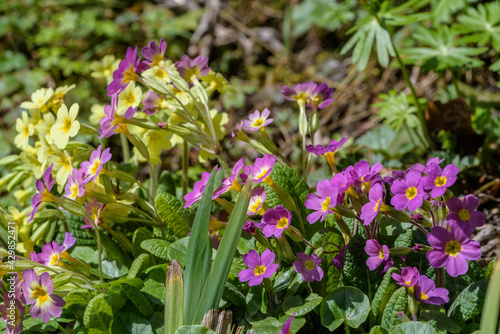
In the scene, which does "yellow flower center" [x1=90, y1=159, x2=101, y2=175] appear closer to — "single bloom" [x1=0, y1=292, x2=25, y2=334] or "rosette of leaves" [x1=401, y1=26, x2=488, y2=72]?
"single bloom" [x1=0, y1=292, x2=25, y2=334]

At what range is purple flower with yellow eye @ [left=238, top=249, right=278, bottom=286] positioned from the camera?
4.37 ft

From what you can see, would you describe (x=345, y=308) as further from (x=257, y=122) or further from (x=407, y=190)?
(x=257, y=122)

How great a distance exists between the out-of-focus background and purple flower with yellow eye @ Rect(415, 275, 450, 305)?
1.30m

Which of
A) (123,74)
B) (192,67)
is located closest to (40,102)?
(123,74)

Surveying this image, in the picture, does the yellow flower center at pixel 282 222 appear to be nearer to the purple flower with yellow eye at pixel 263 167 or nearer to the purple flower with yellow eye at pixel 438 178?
the purple flower with yellow eye at pixel 263 167

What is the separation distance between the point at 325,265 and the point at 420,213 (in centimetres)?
32

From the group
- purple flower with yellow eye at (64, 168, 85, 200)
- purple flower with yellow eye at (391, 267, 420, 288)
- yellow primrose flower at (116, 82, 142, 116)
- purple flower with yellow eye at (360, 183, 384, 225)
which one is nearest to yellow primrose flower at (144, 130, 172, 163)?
yellow primrose flower at (116, 82, 142, 116)

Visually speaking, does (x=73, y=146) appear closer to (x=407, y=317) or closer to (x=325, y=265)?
(x=325, y=265)

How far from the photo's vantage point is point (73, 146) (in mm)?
1743

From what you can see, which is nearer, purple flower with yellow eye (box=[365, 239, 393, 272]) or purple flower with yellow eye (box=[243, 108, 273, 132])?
purple flower with yellow eye (box=[365, 239, 393, 272])

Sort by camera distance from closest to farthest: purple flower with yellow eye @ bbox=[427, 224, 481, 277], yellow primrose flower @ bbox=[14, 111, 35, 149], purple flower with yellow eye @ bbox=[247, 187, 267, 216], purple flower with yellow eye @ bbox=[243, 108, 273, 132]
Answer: purple flower with yellow eye @ bbox=[427, 224, 481, 277] < purple flower with yellow eye @ bbox=[247, 187, 267, 216] < purple flower with yellow eye @ bbox=[243, 108, 273, 132] < yellow primrose flower @ bbox=[14, 111, 35, 149]

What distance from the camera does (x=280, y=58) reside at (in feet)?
13.8

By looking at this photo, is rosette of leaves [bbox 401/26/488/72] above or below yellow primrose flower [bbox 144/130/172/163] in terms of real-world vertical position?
above

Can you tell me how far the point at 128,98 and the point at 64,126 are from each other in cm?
27
